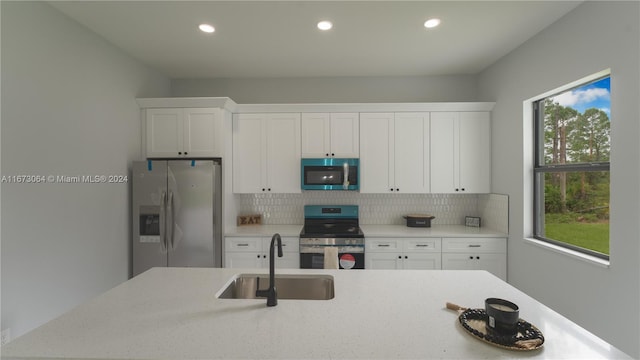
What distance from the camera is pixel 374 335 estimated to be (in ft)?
3.28

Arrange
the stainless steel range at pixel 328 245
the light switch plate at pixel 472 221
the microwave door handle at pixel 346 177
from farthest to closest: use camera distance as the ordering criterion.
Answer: the light switch plate at pixel 472 221 → the microwave door handle at pixel 346 177 → the stainless steel range at pixel 328 245

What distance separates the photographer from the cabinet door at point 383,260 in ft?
10.0

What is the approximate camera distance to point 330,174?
3295 mm

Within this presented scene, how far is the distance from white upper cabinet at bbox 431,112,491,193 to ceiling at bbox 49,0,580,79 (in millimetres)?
642

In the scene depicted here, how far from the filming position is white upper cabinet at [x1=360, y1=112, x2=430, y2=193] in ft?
10.9

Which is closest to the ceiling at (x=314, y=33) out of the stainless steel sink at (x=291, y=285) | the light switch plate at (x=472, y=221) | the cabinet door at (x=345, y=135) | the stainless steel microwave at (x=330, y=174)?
Answer: the cabinet door at (x=345, y=135)

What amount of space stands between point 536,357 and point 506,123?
108 inches

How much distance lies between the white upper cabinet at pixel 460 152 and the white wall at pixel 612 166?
337 mm

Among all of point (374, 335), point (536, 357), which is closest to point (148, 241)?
point (374, 335)

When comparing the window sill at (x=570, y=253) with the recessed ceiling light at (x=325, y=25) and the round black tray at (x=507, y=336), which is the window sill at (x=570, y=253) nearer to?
the round black tray at (x=507, y=336)

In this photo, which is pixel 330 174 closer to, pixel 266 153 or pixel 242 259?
pixel 266 153

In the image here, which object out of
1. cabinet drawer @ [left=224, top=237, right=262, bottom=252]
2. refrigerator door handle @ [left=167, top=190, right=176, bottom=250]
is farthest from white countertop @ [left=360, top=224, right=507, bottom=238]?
refrigerator door handle @ [left=167, top=190, right=176, bottom=250]

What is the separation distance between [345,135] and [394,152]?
2.05 feet

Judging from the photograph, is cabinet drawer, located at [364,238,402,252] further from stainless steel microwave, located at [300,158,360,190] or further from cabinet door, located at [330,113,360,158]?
cabinet door, located at [330,113,360,158]
